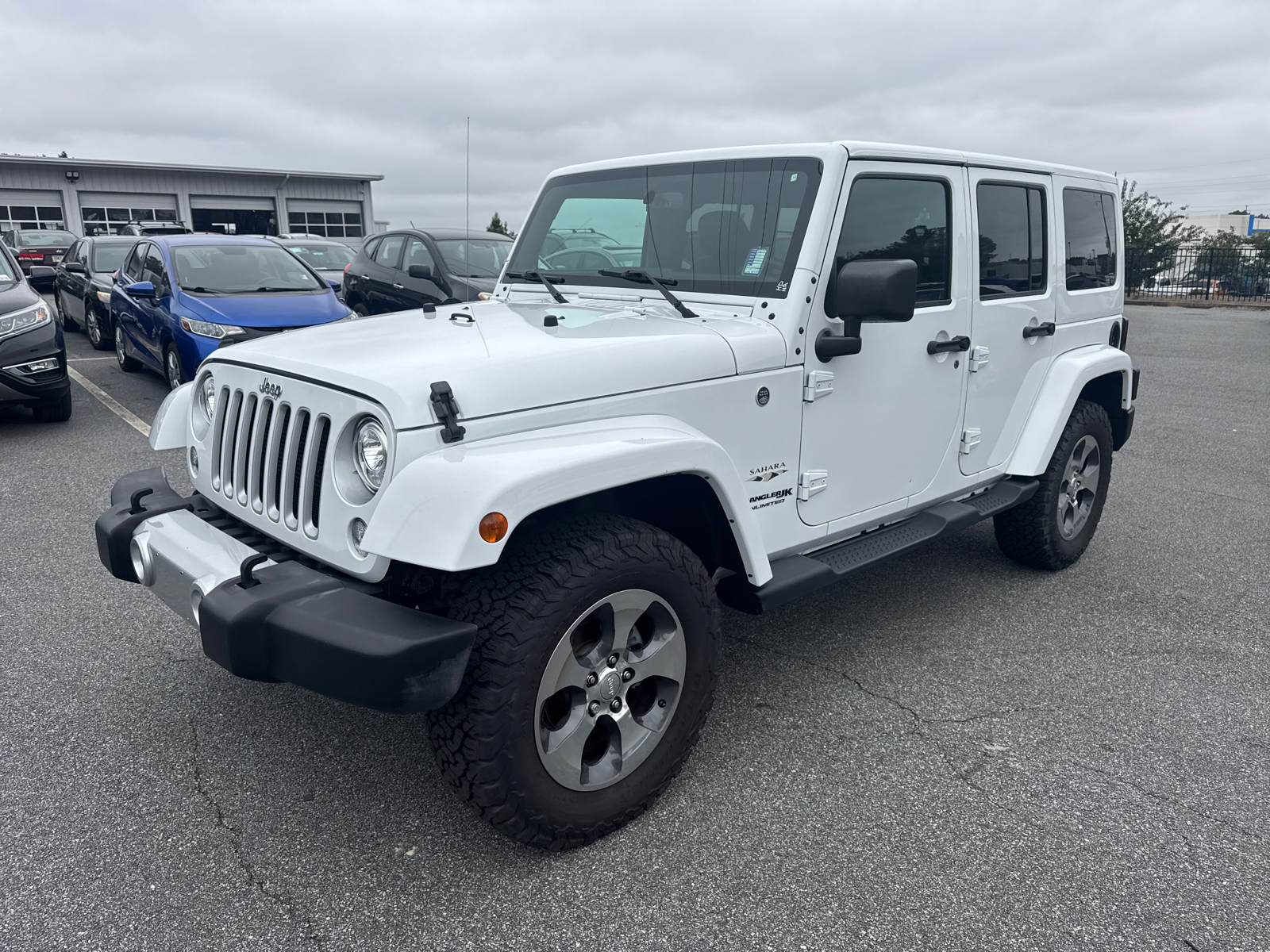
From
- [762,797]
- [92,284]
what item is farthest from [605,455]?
[92,284]

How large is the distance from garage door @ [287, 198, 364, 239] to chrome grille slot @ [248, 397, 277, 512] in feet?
139

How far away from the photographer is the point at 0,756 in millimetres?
2969

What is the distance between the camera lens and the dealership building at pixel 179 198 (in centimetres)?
3588

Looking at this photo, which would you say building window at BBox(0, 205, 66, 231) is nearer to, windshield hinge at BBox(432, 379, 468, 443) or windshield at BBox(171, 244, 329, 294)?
windshield at BBox(171, 244, 329, 294)

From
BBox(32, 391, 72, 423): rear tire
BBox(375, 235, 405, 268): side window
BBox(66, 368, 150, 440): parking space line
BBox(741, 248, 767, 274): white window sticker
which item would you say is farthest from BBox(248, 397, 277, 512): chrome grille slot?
BBox(375, 235, 405, 268): side window

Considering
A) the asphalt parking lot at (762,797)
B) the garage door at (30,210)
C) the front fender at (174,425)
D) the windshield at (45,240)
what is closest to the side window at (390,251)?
the asphalt parking lot at (762,797)

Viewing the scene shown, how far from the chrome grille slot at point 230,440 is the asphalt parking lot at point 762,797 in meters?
0.90

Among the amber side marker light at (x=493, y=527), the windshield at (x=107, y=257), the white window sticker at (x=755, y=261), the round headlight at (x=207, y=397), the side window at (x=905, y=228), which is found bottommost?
the amber side marker light at (x=493, y=527)

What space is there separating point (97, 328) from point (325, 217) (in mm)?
33596

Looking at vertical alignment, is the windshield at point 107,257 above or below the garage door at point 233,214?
below

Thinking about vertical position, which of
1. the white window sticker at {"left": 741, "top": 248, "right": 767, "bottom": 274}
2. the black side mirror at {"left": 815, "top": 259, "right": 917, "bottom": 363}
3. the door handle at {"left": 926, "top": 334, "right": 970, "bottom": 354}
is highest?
the white window sticker at {"left": 741, "top": 248, "right": 767, "bottom": 274}

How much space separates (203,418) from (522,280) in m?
1.41

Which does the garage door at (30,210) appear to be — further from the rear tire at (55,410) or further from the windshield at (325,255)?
the rear tire at (55,410)

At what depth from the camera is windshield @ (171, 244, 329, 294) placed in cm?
830
